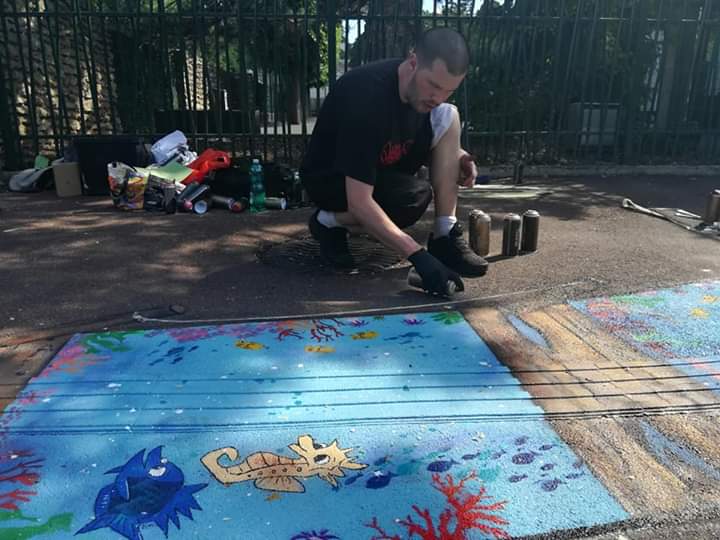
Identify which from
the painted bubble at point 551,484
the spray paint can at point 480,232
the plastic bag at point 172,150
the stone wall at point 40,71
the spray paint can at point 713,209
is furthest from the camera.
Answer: the stone wall at point 40,71

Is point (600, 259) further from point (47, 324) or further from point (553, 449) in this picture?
point (47, 324)

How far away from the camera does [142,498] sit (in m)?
1.48

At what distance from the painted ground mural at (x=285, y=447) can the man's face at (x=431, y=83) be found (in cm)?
110

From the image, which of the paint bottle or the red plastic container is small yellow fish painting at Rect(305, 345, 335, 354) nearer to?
the paint bottle

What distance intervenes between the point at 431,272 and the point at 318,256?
113 cm

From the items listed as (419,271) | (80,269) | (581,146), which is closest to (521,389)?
(419,271)

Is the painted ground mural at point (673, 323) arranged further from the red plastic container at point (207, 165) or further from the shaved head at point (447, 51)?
the red plastic container at point (207, 165)

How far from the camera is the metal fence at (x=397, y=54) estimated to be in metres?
6.47

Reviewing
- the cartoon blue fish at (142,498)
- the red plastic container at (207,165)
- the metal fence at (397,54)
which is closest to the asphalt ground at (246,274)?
the red plastic container at (207,165)

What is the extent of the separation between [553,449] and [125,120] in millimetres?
6996

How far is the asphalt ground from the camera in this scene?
258cm

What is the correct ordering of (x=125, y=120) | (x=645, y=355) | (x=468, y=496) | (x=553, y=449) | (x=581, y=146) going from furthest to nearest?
(x=581, y=146), (x=125, y=120), (x=645, y=355), (x=553, y=449), (x=468, y=496)

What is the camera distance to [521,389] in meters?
1.99

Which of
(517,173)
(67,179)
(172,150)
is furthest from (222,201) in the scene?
(517,173)
